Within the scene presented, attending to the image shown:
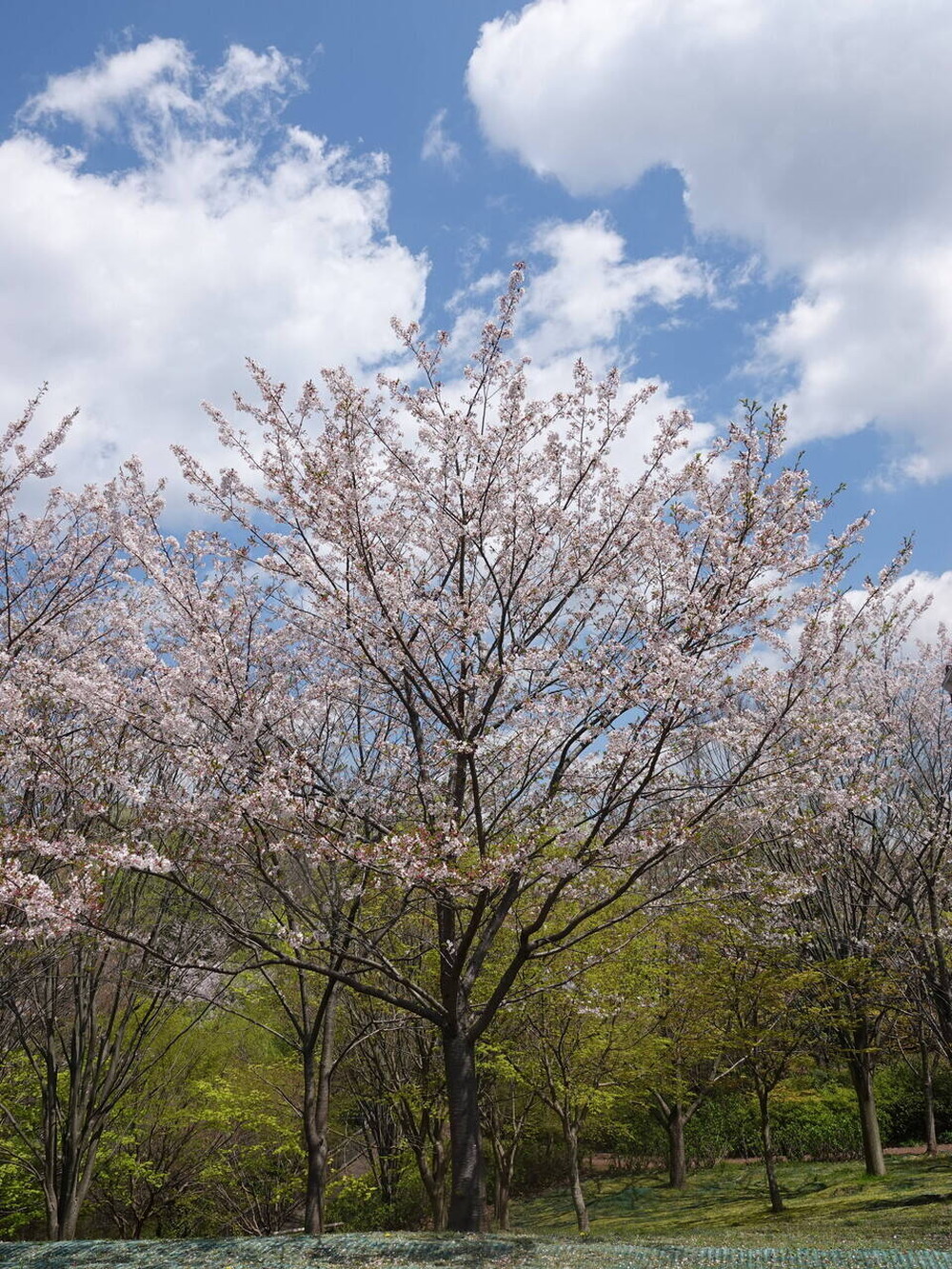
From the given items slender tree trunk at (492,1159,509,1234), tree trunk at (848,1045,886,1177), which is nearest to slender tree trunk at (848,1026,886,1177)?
tree trunk at (848,1045,886,1177)

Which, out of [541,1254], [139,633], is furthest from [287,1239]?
[139,633]

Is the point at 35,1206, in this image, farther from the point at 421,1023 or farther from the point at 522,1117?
the point at 522,1117

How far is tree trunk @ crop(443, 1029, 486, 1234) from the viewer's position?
7.49 metres

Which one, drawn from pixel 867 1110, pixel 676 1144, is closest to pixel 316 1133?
pixel 867 1110

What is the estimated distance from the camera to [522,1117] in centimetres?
1741

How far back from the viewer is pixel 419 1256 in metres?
6.37

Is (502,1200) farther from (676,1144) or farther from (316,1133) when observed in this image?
(316,1133)

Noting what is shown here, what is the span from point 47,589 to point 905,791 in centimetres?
1347

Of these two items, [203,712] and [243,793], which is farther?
[203,712]

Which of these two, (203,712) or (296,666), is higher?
(296,666)

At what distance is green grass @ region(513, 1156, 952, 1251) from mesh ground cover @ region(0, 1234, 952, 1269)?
2021 mm

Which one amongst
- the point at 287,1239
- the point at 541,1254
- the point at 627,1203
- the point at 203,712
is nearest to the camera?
the point at 541,1254

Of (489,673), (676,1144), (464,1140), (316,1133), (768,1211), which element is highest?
(489,673)

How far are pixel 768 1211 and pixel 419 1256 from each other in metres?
12.2
